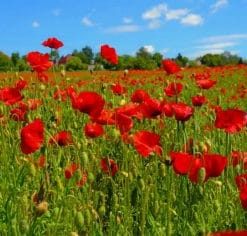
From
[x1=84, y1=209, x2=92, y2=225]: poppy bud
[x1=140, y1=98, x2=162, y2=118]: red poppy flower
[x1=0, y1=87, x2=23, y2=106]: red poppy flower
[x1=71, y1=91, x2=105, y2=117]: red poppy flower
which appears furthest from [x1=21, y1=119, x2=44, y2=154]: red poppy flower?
[x1=0, y1=87, x2=23, y2=106]: red poppy flower

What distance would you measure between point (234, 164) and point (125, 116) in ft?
2.00

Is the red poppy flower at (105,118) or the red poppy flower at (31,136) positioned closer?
the red poppy flower at (31,136)

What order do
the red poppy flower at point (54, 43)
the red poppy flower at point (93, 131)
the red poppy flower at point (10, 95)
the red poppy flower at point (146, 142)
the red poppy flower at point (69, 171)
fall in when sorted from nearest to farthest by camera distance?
the red poppy flower at point (146, 142), the red poppy flower at point (69, 171), the red poppy flower at point (93, 131), the red poppy flower at point (10, 95), the red poppy flower at point (54, 43)

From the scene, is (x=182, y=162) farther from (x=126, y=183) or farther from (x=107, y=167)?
(x=107, y=167)

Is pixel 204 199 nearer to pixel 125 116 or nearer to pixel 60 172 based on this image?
pixel 125 116

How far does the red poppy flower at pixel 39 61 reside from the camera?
4.24 metres

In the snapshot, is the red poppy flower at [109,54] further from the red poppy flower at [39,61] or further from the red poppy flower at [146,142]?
the red poppy flower at [146,142]

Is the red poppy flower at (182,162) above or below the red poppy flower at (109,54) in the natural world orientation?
below

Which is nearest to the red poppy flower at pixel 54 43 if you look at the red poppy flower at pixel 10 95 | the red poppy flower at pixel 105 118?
the red poppy flower at pixel 10 95

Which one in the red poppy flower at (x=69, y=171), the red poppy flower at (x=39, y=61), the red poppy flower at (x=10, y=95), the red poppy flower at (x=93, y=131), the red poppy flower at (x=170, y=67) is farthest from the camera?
the red poppy flower at (x=39, y=61)

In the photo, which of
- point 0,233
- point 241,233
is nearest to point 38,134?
point 0,233

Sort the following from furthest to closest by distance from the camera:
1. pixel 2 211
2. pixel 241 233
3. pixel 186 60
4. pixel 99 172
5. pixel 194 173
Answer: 1. pixel 186 60
2. pixel 99 172
3. pixel 2 211
4. pixel 194 173
5. pixel 241 233

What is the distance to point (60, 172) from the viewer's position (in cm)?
317

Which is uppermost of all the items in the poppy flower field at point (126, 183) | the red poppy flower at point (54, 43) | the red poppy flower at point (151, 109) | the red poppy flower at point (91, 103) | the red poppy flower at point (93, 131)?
the red poppy flower at point (54, 43)
